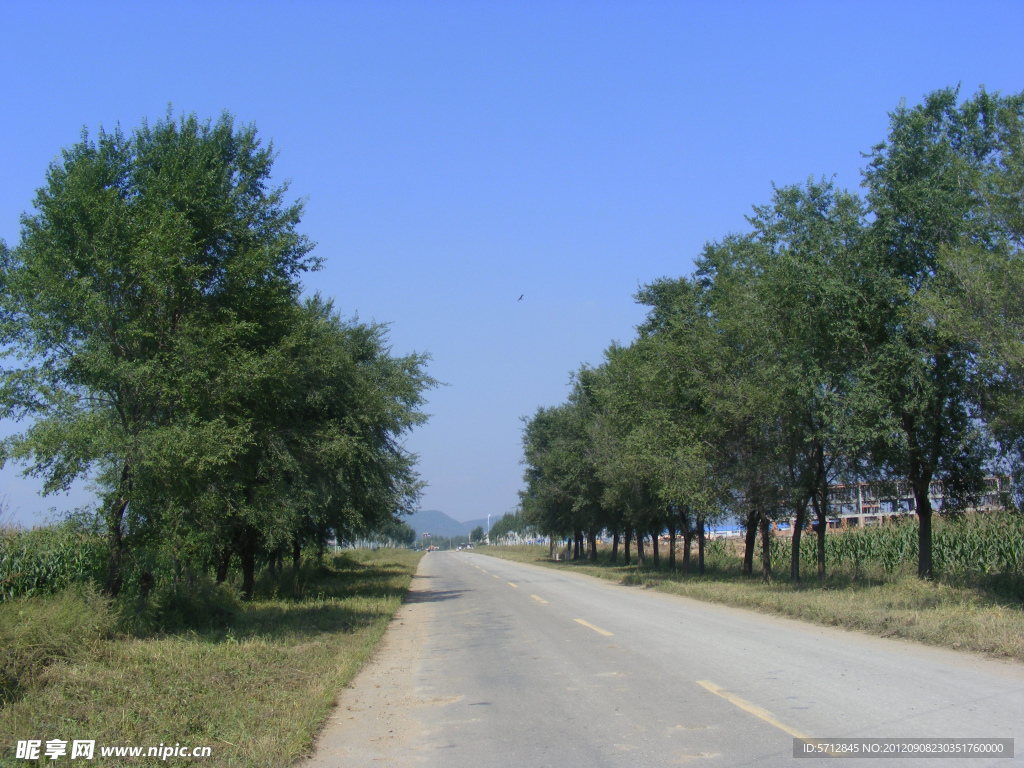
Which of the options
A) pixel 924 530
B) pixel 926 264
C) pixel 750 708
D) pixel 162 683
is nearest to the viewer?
pixel 750 708

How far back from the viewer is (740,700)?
7.65m

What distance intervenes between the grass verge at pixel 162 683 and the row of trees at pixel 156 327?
74.1 inches

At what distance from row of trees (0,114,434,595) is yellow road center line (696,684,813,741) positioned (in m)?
7.80

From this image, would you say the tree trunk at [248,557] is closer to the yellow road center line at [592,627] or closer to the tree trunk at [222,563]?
the tree trunk at [222,563]

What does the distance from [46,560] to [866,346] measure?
1867 centimetres

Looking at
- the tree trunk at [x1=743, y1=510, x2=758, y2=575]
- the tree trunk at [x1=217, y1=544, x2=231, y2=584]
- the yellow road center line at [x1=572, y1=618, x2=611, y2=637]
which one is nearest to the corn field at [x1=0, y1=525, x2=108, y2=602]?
the yellow road center line at [x1=572, y1=618, x2=611, y2=637]

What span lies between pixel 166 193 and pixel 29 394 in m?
4.05

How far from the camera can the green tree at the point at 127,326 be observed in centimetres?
1093

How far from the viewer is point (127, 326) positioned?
1146cm

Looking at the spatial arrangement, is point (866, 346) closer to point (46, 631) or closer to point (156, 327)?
point (156, 327)

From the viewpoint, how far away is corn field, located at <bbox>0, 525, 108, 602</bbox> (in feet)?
39.6

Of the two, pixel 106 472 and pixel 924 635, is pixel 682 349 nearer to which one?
pixel 924 635

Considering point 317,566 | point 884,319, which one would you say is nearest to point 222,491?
point 884,319

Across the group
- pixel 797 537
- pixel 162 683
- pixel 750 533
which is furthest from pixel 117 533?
pixel 750 533
